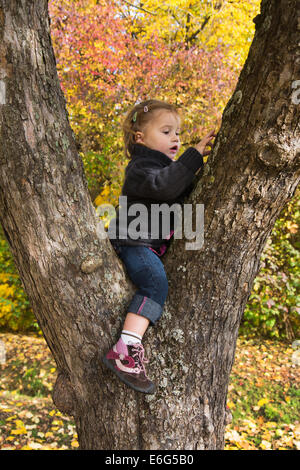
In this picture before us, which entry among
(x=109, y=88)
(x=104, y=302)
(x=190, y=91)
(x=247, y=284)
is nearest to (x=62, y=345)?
(x=104, y=302)

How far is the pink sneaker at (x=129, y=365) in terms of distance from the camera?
1587 millimetres

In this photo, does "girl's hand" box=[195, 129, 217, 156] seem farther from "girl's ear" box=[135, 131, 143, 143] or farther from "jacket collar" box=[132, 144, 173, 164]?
"girl's ear" box=[135, 131, 143, 143]

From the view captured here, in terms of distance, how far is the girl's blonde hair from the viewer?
7.27 feet

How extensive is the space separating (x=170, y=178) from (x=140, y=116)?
0.58m

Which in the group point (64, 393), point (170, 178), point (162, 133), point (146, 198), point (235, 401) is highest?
point (162, 133)

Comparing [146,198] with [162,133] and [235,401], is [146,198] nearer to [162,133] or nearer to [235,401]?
[162,133]

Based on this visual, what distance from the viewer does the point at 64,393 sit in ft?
5.76

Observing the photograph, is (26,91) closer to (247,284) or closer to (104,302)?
(104,302)

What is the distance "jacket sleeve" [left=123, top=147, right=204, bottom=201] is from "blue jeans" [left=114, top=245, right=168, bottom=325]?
0.29 meters

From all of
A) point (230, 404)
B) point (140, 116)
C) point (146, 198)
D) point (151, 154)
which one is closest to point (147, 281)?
point (146, 198)

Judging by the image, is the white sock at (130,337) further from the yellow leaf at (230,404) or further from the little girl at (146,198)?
the yellow leaf at (230,404)

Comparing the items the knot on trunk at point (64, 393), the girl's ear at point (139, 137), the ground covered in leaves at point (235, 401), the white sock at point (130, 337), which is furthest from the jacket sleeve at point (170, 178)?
the ground covered in leaves at point (235, 401)

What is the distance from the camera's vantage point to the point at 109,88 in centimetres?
559

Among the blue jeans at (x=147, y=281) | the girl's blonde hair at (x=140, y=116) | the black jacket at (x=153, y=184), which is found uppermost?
the girl's blonde hair at (x=140, y=116)
